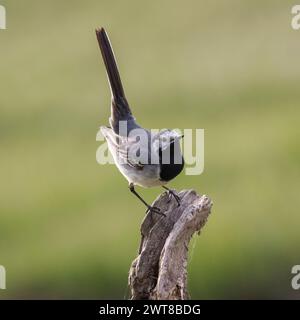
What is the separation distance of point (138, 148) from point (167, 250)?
1180 millimetres

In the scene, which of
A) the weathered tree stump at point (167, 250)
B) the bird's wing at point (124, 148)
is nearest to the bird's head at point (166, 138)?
the bird's wing at point (124, 148)

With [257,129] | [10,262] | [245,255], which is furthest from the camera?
[257,129]

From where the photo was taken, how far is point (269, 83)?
51.0ft

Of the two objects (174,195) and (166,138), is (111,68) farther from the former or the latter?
(174,195)

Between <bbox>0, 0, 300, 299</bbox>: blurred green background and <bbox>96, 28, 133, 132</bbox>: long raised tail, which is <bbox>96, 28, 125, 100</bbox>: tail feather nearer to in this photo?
<bbox>96, 28, 133, 132</bbox>: long raised tail

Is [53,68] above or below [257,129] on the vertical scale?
above

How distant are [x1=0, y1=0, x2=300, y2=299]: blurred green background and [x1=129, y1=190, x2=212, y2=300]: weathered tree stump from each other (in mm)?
3027

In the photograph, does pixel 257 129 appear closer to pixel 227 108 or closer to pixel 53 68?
pixel 227 108

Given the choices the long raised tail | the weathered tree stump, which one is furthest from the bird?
the weathered tree stump

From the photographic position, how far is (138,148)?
7059mm

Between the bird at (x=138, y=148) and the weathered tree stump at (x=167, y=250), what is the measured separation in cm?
12

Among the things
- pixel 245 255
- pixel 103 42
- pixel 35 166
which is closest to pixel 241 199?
pixel 245 255

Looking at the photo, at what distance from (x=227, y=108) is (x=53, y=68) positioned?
12.6ft
